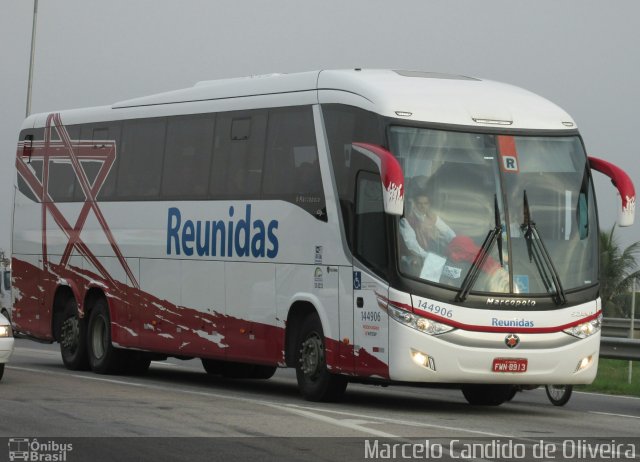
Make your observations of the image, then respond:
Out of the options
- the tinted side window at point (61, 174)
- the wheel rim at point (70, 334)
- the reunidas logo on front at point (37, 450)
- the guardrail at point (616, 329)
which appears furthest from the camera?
the guardrail at point (616, 329)

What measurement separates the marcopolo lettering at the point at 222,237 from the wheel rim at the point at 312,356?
1404mm

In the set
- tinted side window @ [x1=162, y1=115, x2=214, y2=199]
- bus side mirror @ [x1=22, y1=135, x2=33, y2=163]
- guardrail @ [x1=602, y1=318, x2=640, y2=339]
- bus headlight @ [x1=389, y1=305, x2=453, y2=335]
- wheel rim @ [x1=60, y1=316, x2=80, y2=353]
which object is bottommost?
bus headlight @ [x1=389, y1=305, x2=453, y2=335]

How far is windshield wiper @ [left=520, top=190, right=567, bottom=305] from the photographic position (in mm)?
16875

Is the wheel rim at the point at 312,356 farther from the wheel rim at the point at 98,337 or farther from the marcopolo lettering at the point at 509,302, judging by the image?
the wheel rim at the point at 98,337

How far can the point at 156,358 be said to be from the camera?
78.3 ft

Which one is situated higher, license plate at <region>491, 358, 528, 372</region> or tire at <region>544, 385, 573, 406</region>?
license plate at <region>491, 358, 528, 372</region>

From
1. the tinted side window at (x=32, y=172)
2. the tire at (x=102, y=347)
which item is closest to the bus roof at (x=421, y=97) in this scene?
the tire at (x=102, y=347)

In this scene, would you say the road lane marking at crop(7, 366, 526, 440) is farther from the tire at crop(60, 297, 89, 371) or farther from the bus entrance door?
the tire at crop(60, 297, 89, 371)

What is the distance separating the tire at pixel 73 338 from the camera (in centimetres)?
2423

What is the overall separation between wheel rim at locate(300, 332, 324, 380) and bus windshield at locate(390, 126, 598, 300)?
192 centimetres

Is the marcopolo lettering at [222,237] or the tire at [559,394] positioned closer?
the marcopolo lettering at [222,237]

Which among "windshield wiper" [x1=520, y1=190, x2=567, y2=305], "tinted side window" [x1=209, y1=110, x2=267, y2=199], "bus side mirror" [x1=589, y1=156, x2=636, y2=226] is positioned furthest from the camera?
"tinted side window" [x1=209, y1=110, x2=267, y2=199]

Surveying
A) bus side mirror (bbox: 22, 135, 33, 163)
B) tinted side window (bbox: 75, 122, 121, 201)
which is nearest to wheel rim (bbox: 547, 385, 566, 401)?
tinted side window (bbox: 75, 122, 121, 201)

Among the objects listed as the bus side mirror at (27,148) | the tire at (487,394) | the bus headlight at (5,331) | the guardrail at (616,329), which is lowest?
the tire at (487,394)
